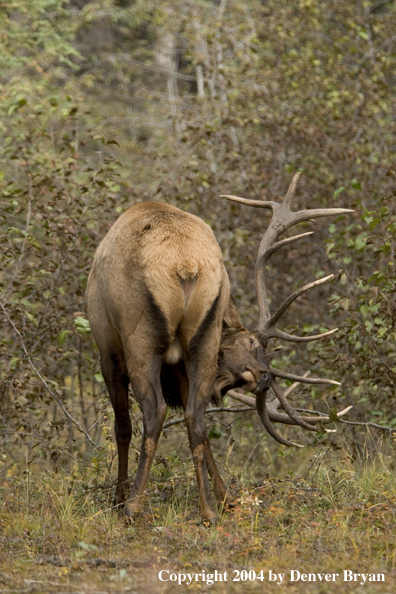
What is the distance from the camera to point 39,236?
9078 millimetres

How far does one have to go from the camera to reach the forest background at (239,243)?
6.62 m

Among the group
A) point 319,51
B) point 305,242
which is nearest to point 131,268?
point 305,242

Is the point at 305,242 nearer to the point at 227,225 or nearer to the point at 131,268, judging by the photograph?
the point at 227,225

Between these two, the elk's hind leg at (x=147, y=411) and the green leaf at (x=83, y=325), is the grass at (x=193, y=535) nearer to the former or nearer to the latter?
the elk's hind leg at (x=147, y=411)

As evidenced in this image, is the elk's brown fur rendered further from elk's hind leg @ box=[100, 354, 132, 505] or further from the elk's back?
elk's hind leg @ box=[100, 354, 132, 505]

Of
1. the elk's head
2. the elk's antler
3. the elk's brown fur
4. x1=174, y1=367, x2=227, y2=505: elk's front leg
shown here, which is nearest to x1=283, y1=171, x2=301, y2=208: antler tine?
the elk's antler

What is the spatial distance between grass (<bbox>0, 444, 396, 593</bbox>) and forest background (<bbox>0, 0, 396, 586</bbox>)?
0.16ft

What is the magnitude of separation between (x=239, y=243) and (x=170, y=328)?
3564mm

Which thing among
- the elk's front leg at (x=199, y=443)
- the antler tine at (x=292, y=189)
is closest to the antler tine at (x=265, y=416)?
the elk's front leg at (x=199, y=443)

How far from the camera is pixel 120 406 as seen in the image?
5938mm

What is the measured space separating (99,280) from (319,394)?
3.41 metres

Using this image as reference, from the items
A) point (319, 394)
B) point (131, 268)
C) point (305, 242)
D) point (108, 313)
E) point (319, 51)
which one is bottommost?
point (319, 394)

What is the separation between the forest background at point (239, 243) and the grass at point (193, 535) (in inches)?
1.9

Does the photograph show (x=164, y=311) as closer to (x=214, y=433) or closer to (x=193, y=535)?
(x=193, y=535)
